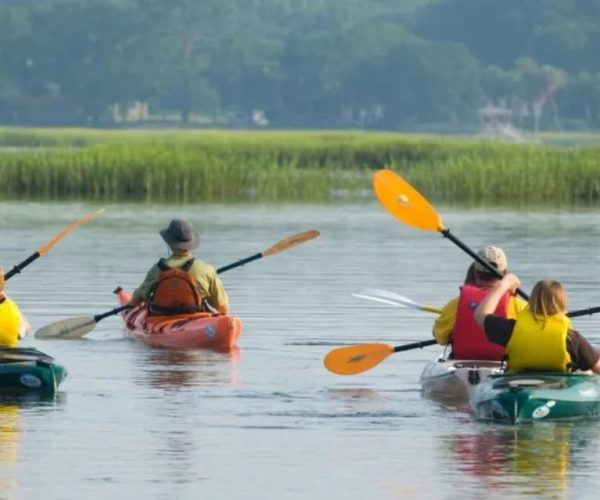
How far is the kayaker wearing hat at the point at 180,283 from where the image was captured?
18.1 meters

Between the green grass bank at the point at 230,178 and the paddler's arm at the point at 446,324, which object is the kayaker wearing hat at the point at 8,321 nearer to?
the paddler's arm at the point at 446,324

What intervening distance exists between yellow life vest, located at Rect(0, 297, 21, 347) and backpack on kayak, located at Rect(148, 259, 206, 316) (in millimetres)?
3207

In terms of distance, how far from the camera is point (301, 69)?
14062 cm

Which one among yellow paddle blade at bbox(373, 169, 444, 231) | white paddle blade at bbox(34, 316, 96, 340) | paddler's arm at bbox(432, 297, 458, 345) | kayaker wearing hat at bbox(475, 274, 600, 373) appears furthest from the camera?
white paddle blade at bbox(34, 316, 96, 340)

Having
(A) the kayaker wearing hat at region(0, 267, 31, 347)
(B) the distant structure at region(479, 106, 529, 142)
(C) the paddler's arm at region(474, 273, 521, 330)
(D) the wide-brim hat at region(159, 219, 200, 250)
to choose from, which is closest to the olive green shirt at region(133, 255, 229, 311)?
(D) the wide-brim hat at region(159, 219, 200, 250)

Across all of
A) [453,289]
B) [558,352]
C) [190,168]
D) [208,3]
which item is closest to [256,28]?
[208,3]

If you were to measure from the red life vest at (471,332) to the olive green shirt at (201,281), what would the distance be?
350 centimetres

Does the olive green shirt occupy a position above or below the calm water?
above

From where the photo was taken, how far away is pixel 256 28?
159500 mm

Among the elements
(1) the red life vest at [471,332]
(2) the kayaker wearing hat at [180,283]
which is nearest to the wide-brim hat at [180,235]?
(2) the kayaker wearing hat at [180,283]

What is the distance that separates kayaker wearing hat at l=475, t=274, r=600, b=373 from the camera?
13586mm

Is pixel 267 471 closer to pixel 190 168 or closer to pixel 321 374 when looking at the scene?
pixel 321 374

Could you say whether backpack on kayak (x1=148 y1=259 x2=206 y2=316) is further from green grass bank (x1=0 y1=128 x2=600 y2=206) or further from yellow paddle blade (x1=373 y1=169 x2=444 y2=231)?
green grass bank (x1=0 y1=128 x2=600 y2=206)

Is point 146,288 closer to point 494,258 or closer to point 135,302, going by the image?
point 135,302
